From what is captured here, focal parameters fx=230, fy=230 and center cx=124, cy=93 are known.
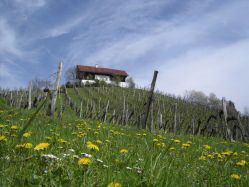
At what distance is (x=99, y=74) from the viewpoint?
298ft

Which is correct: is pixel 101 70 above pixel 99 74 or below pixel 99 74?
above

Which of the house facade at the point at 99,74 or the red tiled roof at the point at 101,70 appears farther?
the red tiled roof at the point at 101,70

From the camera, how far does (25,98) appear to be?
42.2 m

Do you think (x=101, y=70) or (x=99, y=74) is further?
(x=101, y=70)

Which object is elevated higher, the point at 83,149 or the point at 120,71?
the point at 120,71

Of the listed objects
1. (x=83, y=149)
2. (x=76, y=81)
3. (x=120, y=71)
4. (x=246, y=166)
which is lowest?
(x=246, y=166)

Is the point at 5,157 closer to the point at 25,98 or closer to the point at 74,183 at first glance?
the point at 74,183

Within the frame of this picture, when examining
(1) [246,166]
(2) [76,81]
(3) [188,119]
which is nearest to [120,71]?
(2) [76,81]

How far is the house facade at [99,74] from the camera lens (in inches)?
3460

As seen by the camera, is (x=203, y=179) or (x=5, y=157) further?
(x=203, y=179)

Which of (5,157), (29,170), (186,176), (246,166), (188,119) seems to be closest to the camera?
(29,170)

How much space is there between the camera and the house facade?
87.9m

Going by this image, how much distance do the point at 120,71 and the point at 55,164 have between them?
93457 mm

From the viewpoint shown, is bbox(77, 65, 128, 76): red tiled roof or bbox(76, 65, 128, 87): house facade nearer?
bbox(76, 65, 128, 87): house facade
